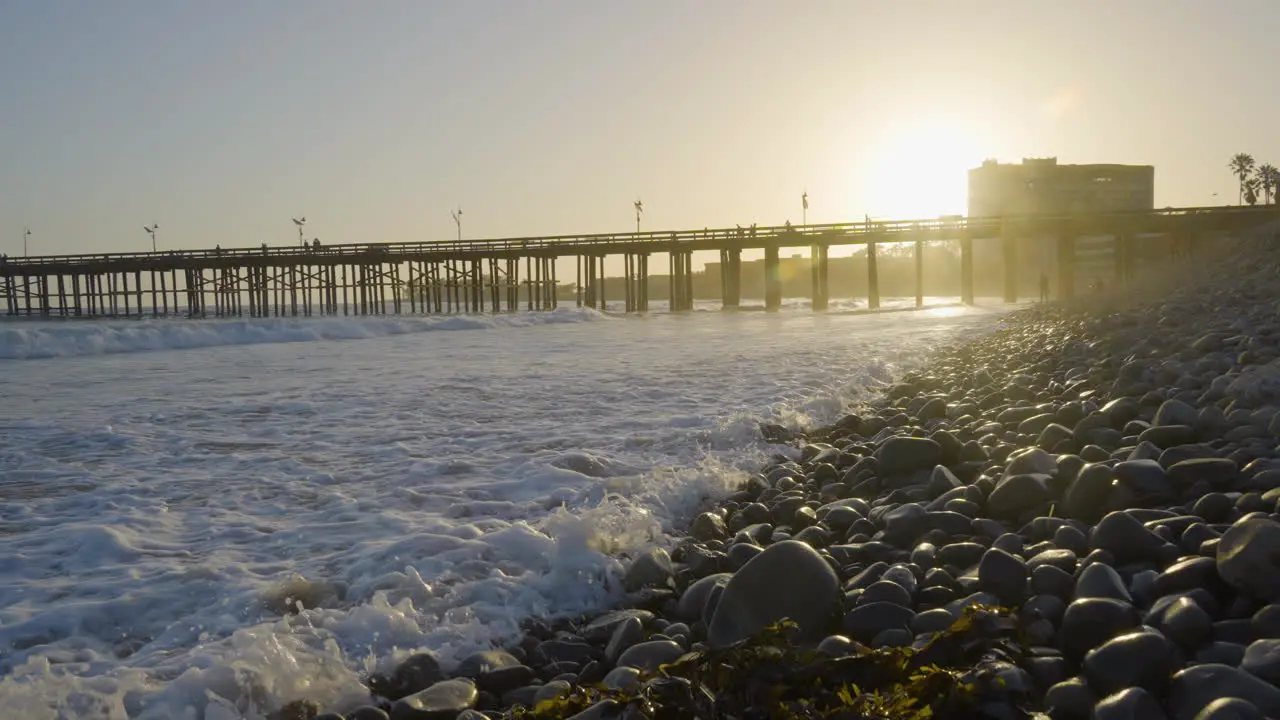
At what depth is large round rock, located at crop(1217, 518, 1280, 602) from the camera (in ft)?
7.97

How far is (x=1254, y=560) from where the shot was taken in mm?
2473

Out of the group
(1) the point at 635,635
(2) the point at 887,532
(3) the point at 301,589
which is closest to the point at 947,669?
(1) the point at 635,635

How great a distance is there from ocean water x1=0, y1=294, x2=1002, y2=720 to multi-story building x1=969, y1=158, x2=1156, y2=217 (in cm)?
7435

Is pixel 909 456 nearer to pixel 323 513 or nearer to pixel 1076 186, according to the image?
pixel 323 513

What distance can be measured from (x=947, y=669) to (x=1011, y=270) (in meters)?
42.0

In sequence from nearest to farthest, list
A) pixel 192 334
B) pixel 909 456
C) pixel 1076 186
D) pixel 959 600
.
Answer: pixel 959 600 → pixel 909 456 → pixel 192 334 → pixel 1076 186

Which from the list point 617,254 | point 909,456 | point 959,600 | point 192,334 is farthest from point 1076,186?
point 959,600

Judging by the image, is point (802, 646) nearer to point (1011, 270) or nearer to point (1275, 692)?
point (1275, 692)

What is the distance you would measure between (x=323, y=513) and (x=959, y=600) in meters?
Answer: 3.55

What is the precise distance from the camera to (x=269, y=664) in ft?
9.32

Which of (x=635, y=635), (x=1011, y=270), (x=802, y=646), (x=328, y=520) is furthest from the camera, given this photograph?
(x=1011, y=270)

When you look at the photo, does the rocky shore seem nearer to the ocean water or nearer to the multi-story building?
the ocean water

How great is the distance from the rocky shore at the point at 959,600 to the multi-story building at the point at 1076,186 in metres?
77.6

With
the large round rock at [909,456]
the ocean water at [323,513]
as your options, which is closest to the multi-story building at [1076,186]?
the ocean water at [323,513]
